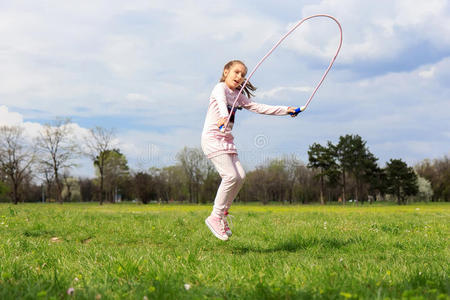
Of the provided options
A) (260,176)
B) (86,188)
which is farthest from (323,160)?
(86,188)

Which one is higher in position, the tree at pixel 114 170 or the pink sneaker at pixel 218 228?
the tree at pixel 114 170

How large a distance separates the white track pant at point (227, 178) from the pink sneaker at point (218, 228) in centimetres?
8

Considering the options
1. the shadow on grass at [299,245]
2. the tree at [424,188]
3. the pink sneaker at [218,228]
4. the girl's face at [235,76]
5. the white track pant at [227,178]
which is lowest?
the tree at [424,188]

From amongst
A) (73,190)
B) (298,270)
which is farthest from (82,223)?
(73,190)

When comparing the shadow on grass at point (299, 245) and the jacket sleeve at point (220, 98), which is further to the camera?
the shadow on grass at point (299, 245)

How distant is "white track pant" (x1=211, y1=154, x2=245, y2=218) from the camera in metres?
6.25

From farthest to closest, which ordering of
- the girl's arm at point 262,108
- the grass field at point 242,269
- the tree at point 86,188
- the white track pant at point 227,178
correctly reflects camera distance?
the tree at point 86,188
the girl's arm at point 262,108
the white track pant at point 227,178
the grass field at point 242,269

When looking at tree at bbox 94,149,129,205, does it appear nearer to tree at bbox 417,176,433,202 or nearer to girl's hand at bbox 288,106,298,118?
tree at bbox 417,176,433,202

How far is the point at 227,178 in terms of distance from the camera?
246 inches

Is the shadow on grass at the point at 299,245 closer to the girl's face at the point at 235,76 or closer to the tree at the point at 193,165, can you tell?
the girl's face at the point at 235,76

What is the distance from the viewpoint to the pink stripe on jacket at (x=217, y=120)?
6.27 m

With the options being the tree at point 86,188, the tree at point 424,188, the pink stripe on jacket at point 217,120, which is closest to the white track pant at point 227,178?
the pink stripe on jacket at point 217,120

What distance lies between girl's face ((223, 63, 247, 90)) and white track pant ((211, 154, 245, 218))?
1240mm

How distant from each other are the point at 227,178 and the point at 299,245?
6.17 feet
